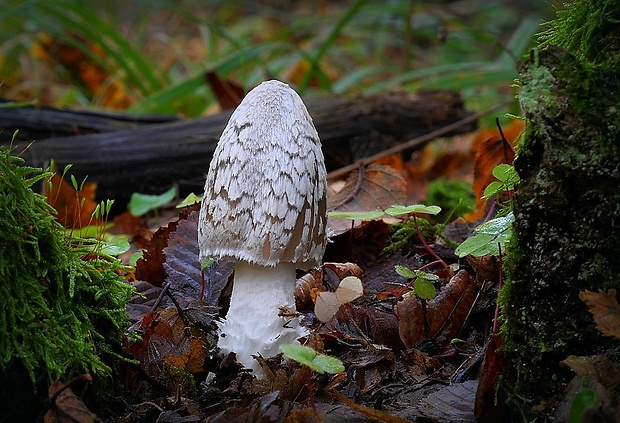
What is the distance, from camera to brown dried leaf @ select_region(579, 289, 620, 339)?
149 centimetres

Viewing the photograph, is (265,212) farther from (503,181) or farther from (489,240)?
(503,181)

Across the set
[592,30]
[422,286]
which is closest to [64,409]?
[422,286]

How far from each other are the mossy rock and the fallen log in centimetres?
237

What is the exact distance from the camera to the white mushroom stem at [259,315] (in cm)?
218

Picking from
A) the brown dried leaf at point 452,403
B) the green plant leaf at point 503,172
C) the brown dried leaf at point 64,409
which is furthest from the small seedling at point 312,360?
the green plant leaf at point 503,172

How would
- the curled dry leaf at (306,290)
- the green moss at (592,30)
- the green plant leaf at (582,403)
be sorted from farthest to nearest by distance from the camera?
the curled dry leaf at (306,290) → the green moss at (592,30) → the green plant leaf at (582,403)

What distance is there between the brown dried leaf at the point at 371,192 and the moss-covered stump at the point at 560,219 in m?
1.54

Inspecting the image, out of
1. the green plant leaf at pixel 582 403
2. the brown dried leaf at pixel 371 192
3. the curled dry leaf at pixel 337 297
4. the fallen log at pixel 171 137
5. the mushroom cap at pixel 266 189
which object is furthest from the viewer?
the fallen log at pixel 171 137

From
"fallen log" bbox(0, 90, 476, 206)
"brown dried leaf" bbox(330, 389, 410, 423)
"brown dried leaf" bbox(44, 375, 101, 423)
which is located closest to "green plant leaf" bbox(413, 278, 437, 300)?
"brown dried leaf" bbox(330, 389, 410, 423)

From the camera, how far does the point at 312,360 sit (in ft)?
5.51

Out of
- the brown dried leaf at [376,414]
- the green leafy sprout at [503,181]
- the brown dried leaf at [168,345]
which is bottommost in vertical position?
the brown dried leaf at [168,345]

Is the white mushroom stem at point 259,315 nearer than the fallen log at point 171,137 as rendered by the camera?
Yes

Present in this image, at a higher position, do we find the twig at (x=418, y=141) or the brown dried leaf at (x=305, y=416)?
the twig at (x=418, y=141)

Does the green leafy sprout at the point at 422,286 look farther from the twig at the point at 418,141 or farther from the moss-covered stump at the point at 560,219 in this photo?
the twig at the point at 418,141
